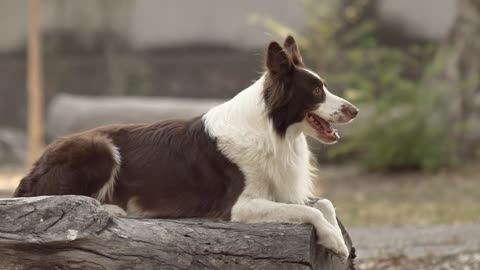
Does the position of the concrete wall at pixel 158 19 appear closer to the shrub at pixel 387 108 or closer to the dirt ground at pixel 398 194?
the shrub at pixel 387 108

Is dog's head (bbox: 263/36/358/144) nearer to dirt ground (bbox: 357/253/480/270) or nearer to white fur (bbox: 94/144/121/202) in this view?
white fur (bbox: 94/144/121/202)

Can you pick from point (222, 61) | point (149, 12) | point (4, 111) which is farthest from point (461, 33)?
point (4, 111)

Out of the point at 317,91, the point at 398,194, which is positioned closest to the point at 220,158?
the point at 317,91

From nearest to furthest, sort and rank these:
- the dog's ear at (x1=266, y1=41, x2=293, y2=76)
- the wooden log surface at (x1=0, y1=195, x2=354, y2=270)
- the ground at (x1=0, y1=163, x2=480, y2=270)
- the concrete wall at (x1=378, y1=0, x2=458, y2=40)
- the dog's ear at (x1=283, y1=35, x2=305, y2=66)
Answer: the wooden log surface at (x1=0, y1=195, x2=354, y2=270) → the dog's ear at (x1=266, y1=41, x2=293, y2=76) → the dog's ear at (x1=283, y1=35, x2=305, y2=66) → the ground at (x1=0, y1=163, x2=480, y2=270) → the concrete wall at (x1=378, y1=0, x2=458, y2=40)

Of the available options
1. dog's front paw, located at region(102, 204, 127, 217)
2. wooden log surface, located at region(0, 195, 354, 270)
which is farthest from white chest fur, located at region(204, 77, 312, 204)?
dog's front paw, located at region(102, 204, 127, 217)

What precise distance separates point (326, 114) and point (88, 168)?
51.8 inches

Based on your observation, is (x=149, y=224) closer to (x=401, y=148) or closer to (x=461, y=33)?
(x=401, y=148)

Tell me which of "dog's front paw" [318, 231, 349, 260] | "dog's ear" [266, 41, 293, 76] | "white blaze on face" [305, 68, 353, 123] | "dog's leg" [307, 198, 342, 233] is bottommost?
"dog's front paw" [318, 231, 349, 260]

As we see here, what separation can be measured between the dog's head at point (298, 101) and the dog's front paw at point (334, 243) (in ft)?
1.69

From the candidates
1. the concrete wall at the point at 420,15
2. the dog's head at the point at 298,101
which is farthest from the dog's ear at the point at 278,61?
the concrete wall at the point at 420,15

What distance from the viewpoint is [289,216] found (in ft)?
15.3

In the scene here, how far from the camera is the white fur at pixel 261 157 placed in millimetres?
4715

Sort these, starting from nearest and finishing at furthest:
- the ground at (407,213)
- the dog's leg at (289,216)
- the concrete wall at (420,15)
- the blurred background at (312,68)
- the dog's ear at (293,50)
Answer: the dog's leg at (289,216) → the dog's ear at (293,50) → the ground at (407,213) → the blurred background at (312,68) → the concrete wall at (420,15)

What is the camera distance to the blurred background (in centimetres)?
1230
